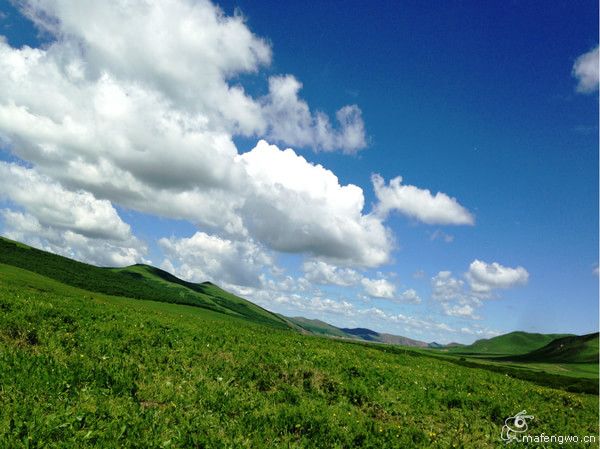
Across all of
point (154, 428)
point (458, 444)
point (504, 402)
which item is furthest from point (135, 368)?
point (504, 402)

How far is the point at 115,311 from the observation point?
23.1m

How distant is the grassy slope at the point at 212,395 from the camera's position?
10242 millimetres

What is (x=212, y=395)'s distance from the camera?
13.3m

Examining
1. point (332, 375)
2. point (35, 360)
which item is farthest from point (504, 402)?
point (35, 360)

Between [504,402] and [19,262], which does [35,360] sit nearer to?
A: [504,402]

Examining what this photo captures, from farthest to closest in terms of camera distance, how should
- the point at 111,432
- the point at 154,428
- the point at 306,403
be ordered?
the point at 306,403 < the point at 154,428 < the point at 111,432

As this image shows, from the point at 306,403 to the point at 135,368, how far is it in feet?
20.2

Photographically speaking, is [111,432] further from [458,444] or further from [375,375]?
[375,375]

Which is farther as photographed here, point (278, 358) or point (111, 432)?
point (278, 358)

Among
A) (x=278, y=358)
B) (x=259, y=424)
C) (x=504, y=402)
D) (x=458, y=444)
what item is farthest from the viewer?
(x=278, y=358)

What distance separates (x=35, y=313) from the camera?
18031 millimetres

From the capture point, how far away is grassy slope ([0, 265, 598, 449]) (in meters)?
10.2

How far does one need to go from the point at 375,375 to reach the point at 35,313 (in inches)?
604

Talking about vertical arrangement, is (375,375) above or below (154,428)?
above
